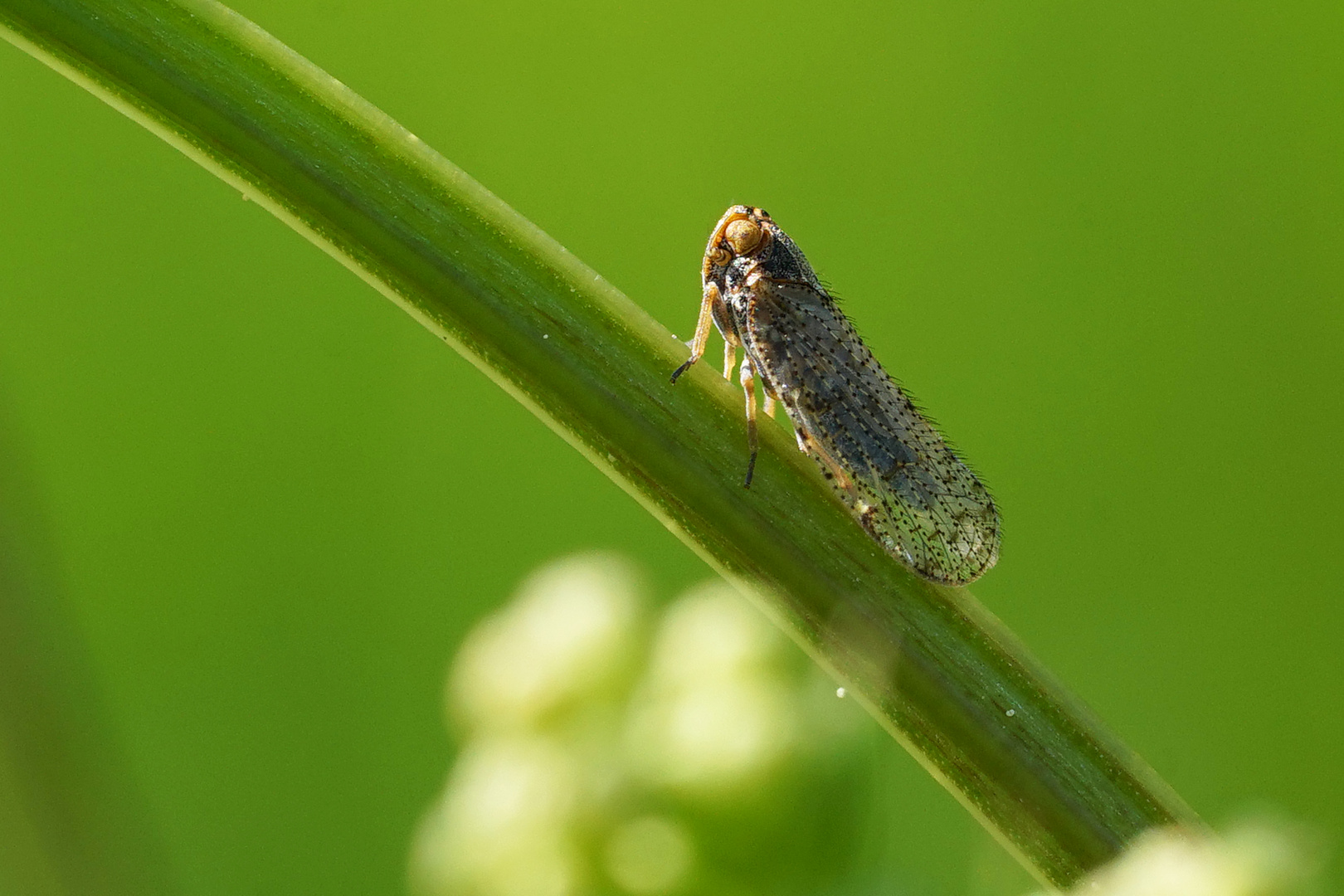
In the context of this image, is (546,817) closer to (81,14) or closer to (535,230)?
(535,230)

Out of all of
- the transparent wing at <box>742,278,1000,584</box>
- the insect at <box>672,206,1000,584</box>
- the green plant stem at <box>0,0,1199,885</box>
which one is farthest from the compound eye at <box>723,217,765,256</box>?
the green plant stem at <box>0,0,1199,885</box>

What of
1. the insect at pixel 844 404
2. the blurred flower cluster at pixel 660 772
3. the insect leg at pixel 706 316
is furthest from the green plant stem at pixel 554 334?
the insect leg at pixel 706 316

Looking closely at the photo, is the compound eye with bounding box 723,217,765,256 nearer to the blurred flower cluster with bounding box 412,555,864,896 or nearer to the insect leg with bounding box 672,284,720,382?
the insect leg with bounding box 672,284,720,382

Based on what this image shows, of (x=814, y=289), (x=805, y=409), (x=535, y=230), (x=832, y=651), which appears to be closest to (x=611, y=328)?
(x=535, y=230)

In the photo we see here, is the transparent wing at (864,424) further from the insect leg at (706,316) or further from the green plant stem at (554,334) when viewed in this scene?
the green plant stem at (554,334)

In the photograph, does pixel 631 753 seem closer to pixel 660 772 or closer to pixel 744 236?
pixel 660 772

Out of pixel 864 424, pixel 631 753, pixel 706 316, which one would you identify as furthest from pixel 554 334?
pixel 706 316
